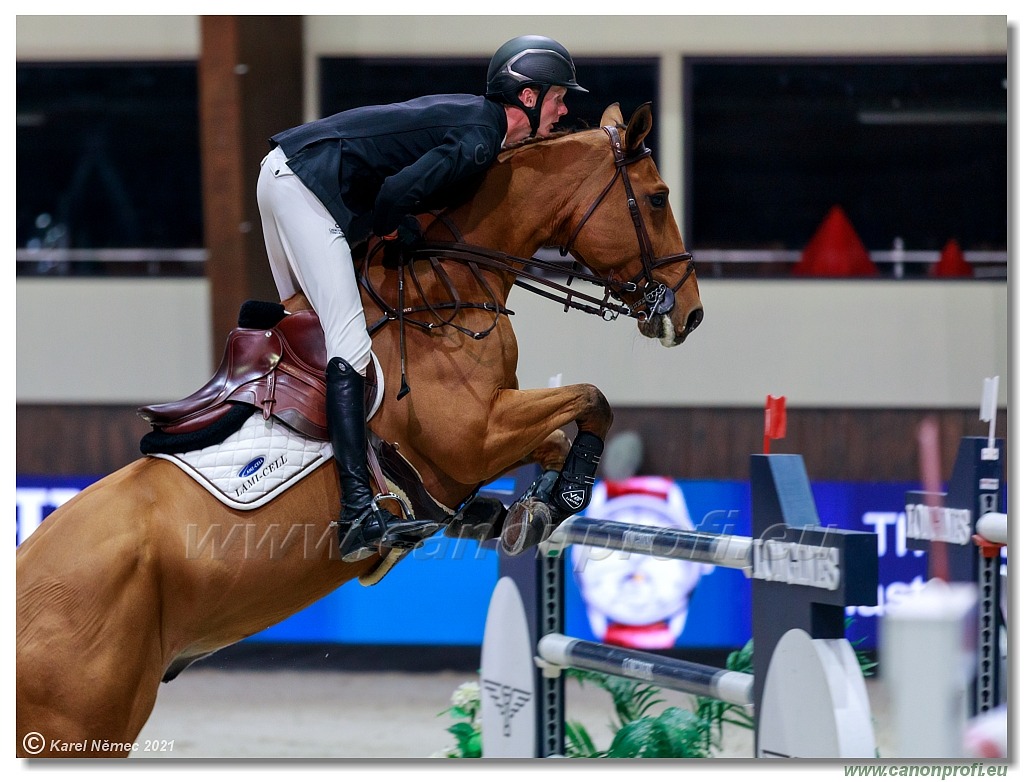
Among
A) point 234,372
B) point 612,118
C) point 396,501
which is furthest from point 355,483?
point 612,118

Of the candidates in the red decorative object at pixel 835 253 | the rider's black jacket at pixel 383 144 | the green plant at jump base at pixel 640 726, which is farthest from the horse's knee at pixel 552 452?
the red decorative object at pixel 835 253

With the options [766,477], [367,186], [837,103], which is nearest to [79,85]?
[367,186]

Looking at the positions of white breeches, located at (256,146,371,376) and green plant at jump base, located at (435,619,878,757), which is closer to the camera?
white breeches, located at (256,146,371,376)

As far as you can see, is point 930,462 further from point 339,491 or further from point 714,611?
point 339,491

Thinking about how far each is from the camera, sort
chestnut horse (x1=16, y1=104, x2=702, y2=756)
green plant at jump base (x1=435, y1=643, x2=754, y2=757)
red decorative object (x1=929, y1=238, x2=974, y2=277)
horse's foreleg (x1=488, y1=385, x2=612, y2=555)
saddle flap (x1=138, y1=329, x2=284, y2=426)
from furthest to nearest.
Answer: red decorative object (x1=929, y1=238, x2=974, y2=277) → green plant at jump base (x1=435, y1=643, x2=754, y2=757) → horse's foreleg (x1=488, y1=385, x2=612, y2=555) → saddle flap (x1=138, y1=329, x2=284, y2=426) → chestnut horse (x1=16, y1=104, x2=702, y2=756)

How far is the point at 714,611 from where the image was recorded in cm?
479

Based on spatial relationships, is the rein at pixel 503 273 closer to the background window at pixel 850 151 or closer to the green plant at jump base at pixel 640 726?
the green plant at jump base at pixel 640 726

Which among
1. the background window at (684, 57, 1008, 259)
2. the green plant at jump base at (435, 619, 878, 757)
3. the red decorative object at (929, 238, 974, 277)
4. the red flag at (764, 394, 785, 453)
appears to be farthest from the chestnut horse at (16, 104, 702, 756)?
the red decorative object at (929, 238, 974, 277)

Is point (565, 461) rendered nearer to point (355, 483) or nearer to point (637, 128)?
point (355, 483)

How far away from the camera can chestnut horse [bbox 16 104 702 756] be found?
2.28m

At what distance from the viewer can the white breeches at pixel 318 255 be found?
243 centimetres

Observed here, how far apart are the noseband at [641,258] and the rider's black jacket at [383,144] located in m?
0.27

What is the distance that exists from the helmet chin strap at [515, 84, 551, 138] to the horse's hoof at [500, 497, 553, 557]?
864 mm

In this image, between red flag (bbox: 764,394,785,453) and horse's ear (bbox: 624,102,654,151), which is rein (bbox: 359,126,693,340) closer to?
horse's ear (bbox: 624,102,654,151)
